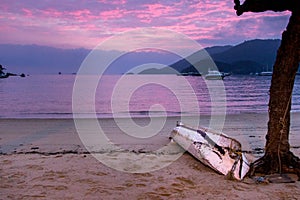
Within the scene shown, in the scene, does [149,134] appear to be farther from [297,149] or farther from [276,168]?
[276,168]

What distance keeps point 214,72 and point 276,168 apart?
8864 centimetres

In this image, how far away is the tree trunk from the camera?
5.36 metres

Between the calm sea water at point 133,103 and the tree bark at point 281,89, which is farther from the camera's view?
the calm sea water at point 133,103

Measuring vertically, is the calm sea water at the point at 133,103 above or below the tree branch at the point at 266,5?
below

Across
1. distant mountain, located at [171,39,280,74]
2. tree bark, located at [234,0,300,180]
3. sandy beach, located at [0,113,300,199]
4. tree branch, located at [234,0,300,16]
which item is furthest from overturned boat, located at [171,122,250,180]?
distant mountain, located at [171,39,280,74]

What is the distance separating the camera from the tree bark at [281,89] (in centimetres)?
531

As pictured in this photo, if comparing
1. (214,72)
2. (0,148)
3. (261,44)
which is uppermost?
(261,44)

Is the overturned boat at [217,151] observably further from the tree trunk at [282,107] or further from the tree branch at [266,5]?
the tree branch at [266,5]

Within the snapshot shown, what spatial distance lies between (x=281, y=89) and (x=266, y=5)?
1463mm

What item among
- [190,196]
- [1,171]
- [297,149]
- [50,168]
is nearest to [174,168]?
[190,196]

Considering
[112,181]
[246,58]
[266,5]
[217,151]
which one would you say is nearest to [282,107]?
[217,151]

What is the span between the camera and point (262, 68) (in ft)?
402

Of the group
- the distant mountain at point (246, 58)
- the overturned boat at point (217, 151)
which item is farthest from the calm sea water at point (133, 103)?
the distant mountain at point (246, 58)

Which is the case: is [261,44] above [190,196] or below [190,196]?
above
